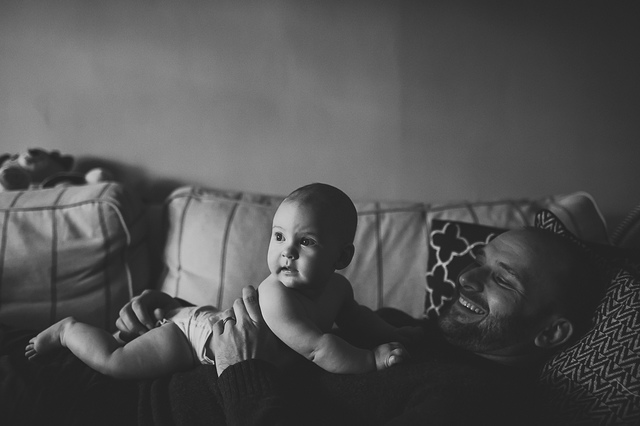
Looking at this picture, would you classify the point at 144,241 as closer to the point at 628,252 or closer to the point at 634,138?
the point at 628,252

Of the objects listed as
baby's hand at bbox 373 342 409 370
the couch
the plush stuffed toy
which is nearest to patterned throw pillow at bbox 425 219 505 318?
the couch

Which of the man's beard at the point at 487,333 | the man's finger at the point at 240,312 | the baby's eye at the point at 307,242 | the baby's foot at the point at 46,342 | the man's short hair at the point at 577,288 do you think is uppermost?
the baby's eye at the point at 307,242

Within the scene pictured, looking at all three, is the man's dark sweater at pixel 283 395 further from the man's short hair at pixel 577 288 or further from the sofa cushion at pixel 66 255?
the sofa cushion at pixel 66 255

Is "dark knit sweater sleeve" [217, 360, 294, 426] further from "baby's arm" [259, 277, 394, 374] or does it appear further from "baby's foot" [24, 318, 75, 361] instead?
"baby's foot" [24, 318, 75, 361]

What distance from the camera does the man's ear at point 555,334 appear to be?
1.15 metres

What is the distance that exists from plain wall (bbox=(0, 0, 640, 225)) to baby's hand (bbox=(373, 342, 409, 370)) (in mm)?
1107

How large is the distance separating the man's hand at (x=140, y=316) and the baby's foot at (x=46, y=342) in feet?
0.43

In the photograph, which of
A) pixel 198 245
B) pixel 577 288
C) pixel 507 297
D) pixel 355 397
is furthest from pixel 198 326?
pixel 577 288

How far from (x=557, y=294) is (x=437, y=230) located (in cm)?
54

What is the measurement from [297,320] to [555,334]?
562 millimetres

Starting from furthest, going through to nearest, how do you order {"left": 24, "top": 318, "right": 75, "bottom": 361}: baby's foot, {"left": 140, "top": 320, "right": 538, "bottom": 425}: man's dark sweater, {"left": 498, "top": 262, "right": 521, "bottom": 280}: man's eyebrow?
{"left": 24, "top": 318, "right": 75, "bottom": 361}: baby's foot < {"left": 498, "top": 262, "right": 521, "bottom": 280}: man's eyebrow < {"left": 140, "top": 320, "right": 538, "bottom": 425}: man's dark sweater

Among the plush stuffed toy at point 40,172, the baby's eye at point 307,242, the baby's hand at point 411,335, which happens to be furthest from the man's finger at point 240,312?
the plush stuffed toy at point 40,172

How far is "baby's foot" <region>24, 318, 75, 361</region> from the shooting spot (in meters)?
1.29

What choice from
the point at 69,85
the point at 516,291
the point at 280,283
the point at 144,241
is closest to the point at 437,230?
the point at 516,291
